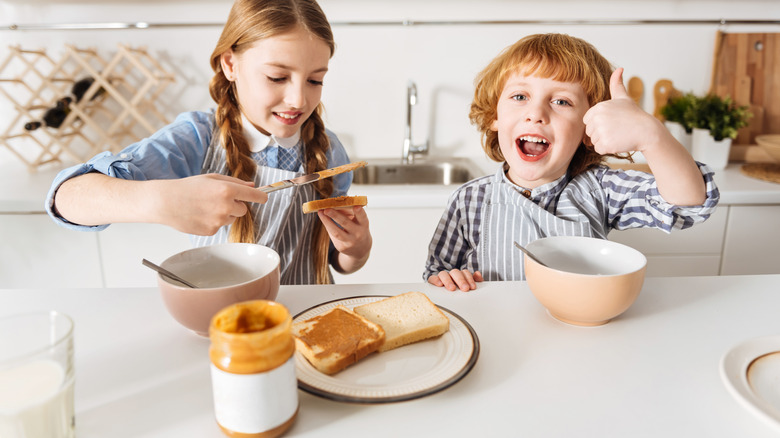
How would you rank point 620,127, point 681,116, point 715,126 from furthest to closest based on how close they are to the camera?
point 681,116, point 715,126, point 620,127

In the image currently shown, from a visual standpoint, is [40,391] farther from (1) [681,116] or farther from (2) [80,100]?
(1) [681,116]

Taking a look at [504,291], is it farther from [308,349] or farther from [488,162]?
[488,162]

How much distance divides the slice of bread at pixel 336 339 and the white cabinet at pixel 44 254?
4.56ft

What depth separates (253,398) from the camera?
48 cm

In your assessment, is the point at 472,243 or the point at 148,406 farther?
the point at 472,243

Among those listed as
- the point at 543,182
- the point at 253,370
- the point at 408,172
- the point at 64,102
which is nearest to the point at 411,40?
the point at 408,172

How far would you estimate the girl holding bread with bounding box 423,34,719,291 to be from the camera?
1048 mm

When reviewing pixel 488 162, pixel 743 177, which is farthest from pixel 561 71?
pixel 743 177

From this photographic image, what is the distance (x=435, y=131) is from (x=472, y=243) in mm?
1098

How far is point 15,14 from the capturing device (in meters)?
2.03

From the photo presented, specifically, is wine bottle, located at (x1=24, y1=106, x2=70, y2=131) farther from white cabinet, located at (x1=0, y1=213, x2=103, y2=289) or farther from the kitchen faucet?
the kitchen faucet

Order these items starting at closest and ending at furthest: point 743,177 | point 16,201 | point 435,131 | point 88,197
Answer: point 88,197
point 16,201
point 743,177
point 435,131

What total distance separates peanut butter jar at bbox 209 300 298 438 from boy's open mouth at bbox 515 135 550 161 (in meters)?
0.71

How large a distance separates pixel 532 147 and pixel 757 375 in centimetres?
63
